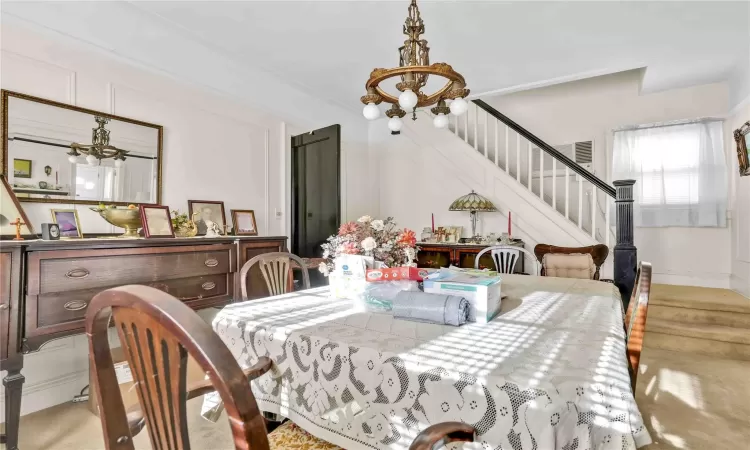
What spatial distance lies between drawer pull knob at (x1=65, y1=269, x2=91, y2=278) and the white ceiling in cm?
155

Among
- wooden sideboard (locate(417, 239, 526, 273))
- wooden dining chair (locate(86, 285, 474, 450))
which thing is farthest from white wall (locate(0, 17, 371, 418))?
wooden dining chair (locate(86, 285, 474, 450))

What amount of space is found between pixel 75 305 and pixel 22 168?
3.13ft

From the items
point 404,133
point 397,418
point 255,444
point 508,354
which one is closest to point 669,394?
point 508,354

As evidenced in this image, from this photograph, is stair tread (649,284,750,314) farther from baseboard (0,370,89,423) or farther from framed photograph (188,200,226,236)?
baseboard (0,370,89,423)

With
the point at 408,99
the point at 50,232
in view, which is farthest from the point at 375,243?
the point at 50,232

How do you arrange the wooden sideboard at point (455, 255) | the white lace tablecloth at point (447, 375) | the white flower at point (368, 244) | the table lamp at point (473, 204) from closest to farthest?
the white lace tablecloth at point (447, 375) < the white flower at point (368, 244) < the wooden sideboard at point (455, 255) < the table lamp at point (473, 204)

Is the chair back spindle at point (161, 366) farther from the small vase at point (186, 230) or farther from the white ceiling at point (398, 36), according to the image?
the white ceiling at point (398, 36)

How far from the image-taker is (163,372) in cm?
58

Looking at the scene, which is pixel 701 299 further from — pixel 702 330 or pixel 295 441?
pixel 295 441

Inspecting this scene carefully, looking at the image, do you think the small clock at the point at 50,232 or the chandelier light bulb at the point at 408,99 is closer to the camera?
the chandelier light bulb at the point at 408,99

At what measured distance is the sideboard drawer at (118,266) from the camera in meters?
1.78

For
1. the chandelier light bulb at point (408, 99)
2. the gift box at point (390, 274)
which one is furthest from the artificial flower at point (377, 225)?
the chandelier light bulb at point (408, 99)

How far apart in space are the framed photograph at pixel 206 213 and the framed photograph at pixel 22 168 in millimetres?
990

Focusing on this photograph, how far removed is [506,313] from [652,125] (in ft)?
13.8
